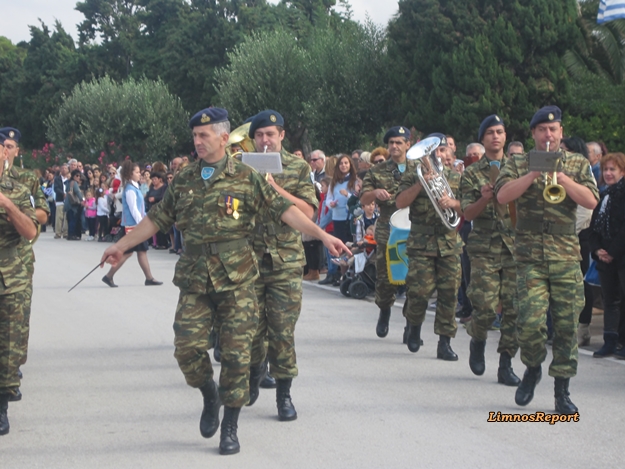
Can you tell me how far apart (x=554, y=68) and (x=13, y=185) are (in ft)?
88.3

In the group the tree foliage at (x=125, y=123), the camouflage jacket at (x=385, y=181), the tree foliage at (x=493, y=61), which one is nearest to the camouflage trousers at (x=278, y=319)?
the camouflage jacket at (x=385, y=181)

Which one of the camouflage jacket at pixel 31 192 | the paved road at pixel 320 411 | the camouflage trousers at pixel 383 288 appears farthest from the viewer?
the camouflage trousers at pixel 383 288

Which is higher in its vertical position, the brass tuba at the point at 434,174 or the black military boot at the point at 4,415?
the brass tuba at the point at 434,174

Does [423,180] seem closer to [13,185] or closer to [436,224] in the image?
[436,224]

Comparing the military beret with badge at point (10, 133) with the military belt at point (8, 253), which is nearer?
the military belt at point (8, 253)

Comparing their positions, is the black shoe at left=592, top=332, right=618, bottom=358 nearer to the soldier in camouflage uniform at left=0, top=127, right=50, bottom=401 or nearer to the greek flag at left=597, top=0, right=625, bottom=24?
the soldier in camouflage uniform at left=0, top=127, right=50, bottom=401

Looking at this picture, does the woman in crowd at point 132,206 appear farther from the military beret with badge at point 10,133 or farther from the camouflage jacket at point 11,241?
the camouflage jacket at point 11,241

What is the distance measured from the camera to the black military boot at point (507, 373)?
770 centimetres

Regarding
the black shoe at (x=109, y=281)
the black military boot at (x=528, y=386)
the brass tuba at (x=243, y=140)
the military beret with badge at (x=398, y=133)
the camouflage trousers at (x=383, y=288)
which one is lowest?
the black shoe at (x=109, y=281)

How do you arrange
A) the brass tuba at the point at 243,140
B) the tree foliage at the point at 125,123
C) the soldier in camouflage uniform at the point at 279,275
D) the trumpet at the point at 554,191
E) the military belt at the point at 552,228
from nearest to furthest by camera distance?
the trumpet at the point at 554,191
the military belt at the point at 552,228
the soldier in camouflage uniform at the point at 279,275
the brass tuba at the point at 243,140
the tree foliage at the point at 125,123

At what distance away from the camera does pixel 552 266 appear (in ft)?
21.7

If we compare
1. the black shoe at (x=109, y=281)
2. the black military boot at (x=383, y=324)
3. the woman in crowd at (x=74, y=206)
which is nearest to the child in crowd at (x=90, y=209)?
the woman in crowd at (x=74, y=206)

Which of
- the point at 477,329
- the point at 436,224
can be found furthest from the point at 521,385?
the point at 436,224

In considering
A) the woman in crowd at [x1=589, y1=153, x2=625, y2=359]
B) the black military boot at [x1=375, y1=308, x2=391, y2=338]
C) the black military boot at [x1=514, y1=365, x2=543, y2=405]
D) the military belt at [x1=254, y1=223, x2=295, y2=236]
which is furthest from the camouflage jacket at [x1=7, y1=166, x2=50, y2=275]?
the woman in crowd at [x1=589, y1=153, x2=625, y2=359]
